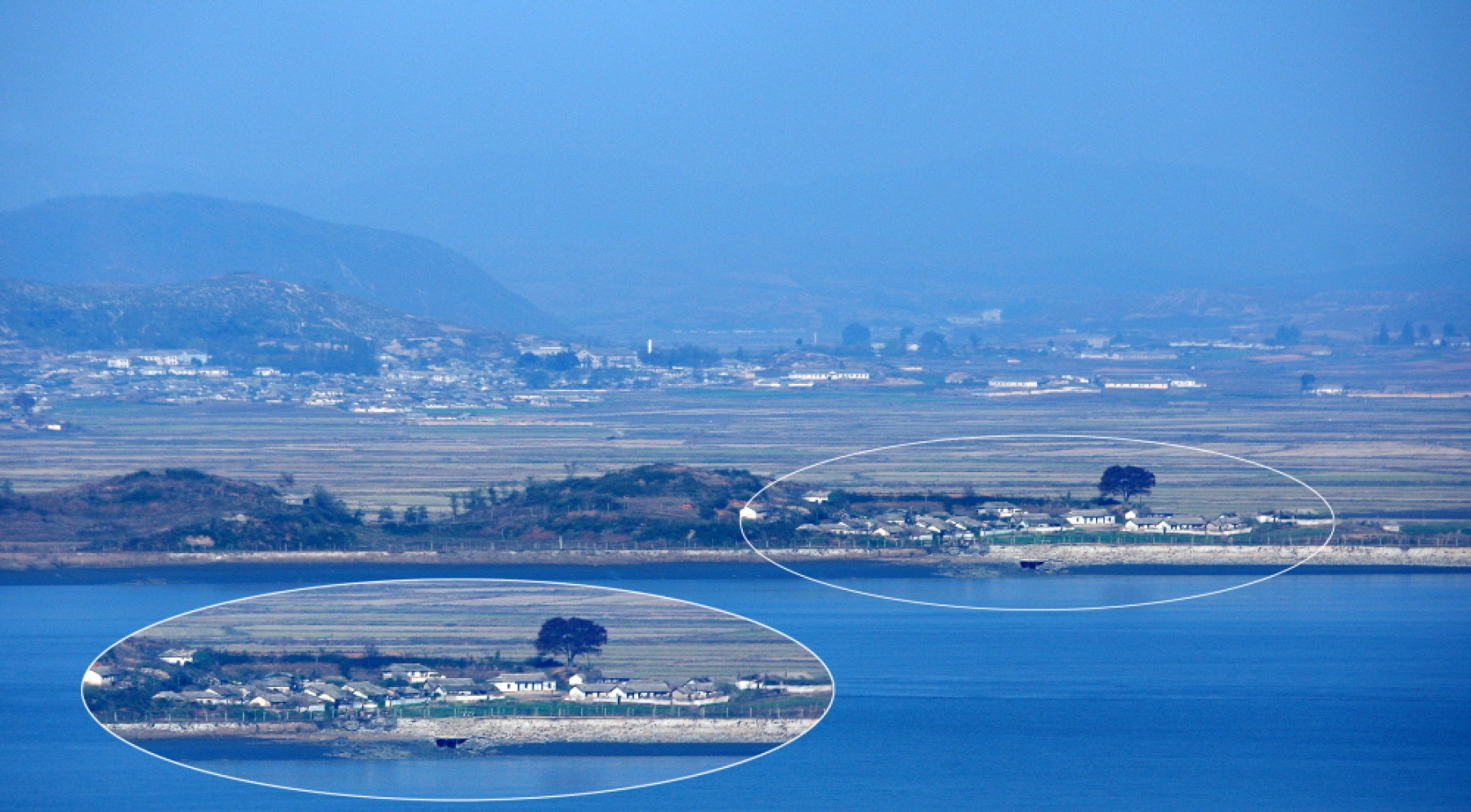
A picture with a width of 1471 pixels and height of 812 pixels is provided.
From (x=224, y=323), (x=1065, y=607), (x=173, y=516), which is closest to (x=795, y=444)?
(x=173, y=516)

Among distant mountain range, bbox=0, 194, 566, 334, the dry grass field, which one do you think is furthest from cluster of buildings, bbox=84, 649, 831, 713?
distant mountain range, bbox=0, 194, 566, 334

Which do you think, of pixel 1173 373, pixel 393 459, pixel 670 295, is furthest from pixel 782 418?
pixel 670 295

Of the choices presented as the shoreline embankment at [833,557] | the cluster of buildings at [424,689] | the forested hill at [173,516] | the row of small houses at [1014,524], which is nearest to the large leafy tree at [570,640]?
the cluster of buildings at [424,689]

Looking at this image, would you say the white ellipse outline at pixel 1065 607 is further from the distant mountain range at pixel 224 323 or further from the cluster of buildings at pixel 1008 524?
the distant mountain range at pixel 224 323

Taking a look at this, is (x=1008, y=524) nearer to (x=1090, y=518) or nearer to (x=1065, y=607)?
(x=1090, y=518)

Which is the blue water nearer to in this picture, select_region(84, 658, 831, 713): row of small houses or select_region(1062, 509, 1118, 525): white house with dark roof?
select_region(84, 658, 831, 713): row of small houses

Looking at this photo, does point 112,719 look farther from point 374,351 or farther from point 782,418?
point 374,351
